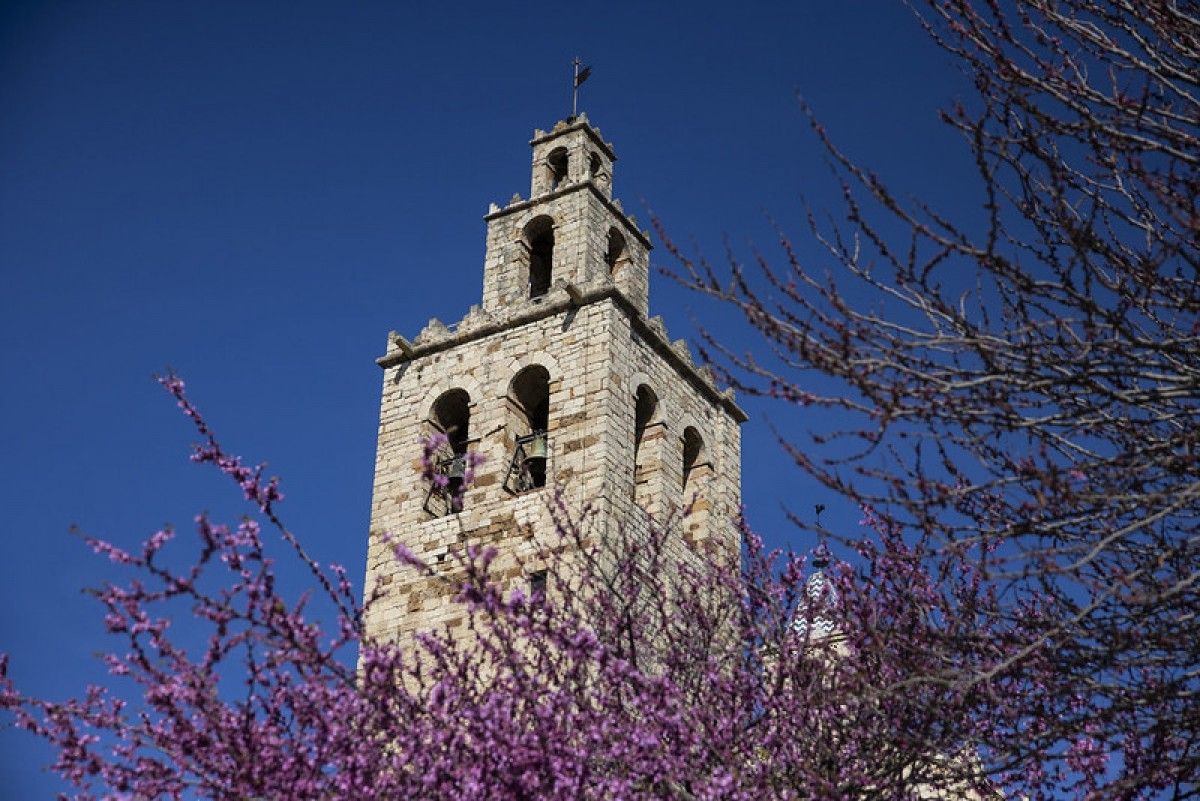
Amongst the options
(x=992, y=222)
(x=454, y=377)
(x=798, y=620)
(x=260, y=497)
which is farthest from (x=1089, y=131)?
(x=454, y=377)

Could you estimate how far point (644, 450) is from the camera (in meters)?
20.9

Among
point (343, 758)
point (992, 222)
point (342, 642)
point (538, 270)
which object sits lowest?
point (343, 758)

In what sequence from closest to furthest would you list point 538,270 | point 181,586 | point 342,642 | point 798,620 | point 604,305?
point 181,586 < point 342,642 < point 798,620 < point 604,305 < point 538,270

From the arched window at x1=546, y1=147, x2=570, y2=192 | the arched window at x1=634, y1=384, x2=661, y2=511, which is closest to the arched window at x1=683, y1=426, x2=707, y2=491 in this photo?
the arched window at x1=634, y1=384, x2=661, y2=511

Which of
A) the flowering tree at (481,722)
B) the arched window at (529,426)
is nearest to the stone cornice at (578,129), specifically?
the arched window at (529,426)

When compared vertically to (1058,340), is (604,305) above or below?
above

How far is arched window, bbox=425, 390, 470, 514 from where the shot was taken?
66.3 feet

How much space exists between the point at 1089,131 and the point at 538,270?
1607 centimetres

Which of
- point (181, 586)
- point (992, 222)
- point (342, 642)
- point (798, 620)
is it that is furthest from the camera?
point (798, 620)

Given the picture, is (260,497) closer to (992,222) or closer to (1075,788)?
(992,222)

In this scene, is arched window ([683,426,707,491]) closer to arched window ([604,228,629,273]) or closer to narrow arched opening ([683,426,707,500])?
narrow arched opening ([683,426,707,500])

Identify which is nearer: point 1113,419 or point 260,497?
point 1113,419

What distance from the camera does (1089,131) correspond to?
7.70 m

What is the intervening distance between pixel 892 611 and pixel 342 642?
16.4 ft
